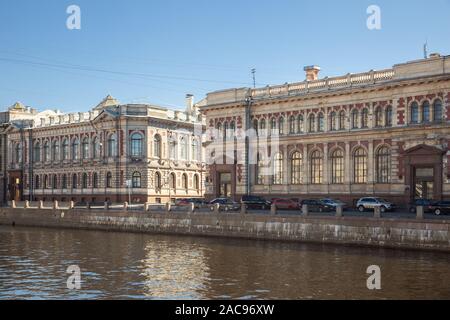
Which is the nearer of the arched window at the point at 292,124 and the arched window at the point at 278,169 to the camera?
the arched window at the point at 292,124

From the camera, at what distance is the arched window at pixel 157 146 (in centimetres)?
8694

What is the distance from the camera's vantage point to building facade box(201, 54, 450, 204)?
181 ft

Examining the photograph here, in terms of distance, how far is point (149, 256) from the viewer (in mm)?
38625

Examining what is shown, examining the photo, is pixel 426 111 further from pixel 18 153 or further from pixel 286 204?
pixel 18 153

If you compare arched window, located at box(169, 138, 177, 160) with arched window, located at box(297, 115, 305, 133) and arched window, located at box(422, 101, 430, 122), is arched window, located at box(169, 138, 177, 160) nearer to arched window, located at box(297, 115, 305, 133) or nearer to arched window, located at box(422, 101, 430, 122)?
arched window, located at box(297, 115, 305, 133)

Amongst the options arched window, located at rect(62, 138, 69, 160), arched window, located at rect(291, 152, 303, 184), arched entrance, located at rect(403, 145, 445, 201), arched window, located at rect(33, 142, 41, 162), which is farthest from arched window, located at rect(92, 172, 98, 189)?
arched entrance, located at rect(403, 145, 445, 201)

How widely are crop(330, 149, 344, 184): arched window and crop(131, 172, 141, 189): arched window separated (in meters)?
31.5

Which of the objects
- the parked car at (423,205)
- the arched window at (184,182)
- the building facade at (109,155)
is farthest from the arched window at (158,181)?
the parked car at (423,205)

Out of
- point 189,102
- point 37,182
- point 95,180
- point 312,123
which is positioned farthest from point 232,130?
point 37,182

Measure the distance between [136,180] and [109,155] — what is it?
605 centimetres

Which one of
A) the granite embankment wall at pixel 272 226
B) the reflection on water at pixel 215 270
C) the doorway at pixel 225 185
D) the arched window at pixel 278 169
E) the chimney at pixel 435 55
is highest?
the chimney at pixel 435 55

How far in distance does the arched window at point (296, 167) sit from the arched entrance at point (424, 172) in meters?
12.2

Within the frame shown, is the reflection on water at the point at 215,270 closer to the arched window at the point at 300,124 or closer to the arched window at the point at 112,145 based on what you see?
the arched window at the point at 300,124

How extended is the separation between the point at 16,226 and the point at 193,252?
34108 millimetres
